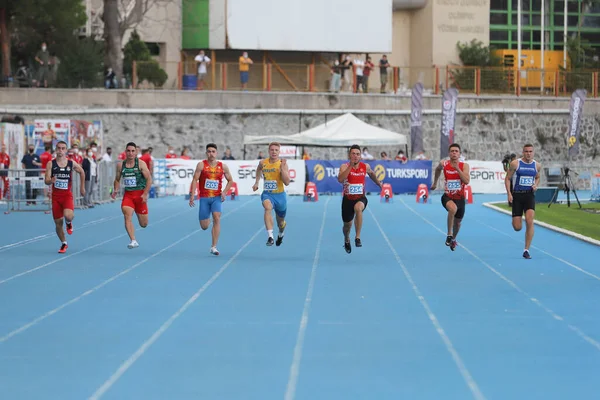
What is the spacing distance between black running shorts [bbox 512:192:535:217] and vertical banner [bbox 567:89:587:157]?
79.9 feet

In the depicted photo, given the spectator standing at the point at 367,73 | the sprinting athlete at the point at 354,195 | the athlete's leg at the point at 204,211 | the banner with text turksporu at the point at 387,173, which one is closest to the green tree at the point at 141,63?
the spectator standing at the point at 367,73

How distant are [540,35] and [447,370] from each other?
171 feet

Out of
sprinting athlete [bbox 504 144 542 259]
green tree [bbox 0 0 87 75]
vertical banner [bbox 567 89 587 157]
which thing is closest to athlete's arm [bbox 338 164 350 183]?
sprinting athlete [bbox 504 144 542 259]

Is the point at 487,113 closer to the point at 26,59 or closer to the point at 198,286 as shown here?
the point at 26,59

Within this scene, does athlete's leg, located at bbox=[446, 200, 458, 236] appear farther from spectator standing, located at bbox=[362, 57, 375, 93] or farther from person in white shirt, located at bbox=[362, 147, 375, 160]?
spectator standing, located at bbox=[362, 57, 375, 93]

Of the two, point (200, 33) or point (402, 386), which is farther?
point (200, 33)

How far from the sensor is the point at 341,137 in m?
40.6

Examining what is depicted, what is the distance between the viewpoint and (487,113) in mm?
48906

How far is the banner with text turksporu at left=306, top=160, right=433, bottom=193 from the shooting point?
137ft

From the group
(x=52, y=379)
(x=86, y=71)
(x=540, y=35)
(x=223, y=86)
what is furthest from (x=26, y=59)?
(x=52, y=379)

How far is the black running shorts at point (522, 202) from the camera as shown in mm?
18359

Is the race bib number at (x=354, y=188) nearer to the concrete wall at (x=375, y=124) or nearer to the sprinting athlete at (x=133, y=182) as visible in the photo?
the sprinting athlete at (x=133, y=182)

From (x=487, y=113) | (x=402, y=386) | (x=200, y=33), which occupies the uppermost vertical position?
(x=200, y=33)

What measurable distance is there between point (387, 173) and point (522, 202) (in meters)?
23.4
